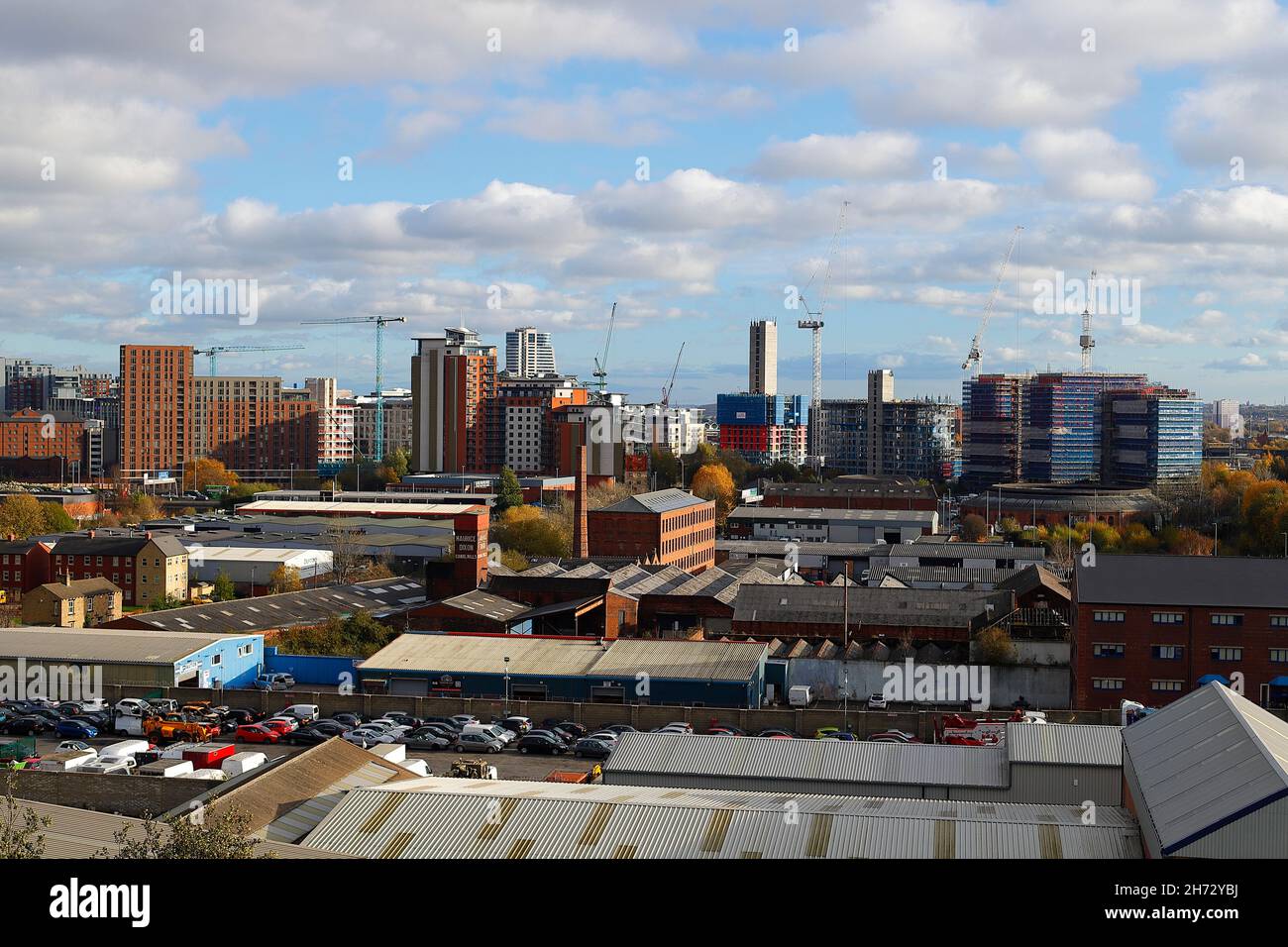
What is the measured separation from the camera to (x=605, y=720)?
22.5 meters

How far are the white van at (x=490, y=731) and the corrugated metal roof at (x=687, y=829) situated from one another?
300 inches

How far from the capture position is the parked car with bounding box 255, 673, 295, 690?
26484mm

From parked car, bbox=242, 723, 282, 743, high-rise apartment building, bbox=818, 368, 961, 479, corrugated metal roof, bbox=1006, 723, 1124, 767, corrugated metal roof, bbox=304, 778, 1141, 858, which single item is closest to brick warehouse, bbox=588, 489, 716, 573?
parked car, bbox=242, 723, 282, 743

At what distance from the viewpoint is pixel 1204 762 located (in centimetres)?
1168

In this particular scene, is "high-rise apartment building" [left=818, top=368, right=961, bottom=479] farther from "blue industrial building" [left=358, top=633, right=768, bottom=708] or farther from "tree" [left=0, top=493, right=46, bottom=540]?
"blue industrial building" [left=358, top=633, right=768, bottom=708]

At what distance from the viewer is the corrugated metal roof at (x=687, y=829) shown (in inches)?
446

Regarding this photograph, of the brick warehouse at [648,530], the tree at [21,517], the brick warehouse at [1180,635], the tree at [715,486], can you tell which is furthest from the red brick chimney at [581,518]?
the tree at [715,486]

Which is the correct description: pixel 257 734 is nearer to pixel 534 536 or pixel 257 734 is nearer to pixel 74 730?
pixel 74 730

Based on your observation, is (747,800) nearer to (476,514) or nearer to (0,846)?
(0,846)

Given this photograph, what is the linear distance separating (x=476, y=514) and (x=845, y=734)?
53.9 feet

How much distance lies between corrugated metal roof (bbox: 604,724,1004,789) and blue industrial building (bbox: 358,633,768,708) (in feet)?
25.4

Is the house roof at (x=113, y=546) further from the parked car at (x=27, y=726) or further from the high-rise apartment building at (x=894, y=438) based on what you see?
the high-rise apartment building at (x=894, y=438)
